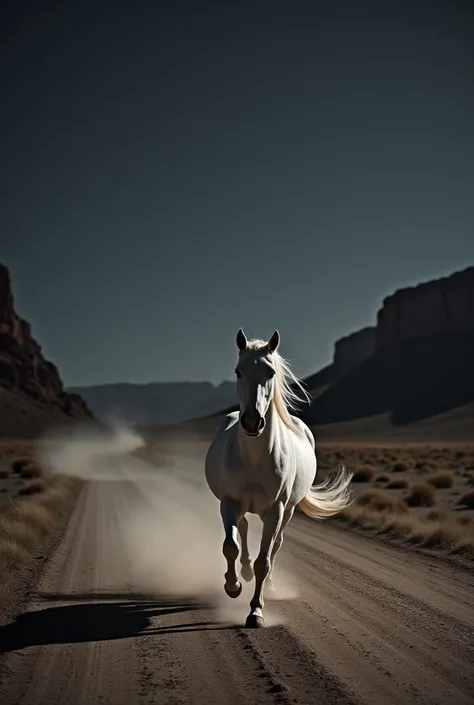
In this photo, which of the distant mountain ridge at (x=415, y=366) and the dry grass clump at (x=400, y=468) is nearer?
the dry grass clump at (x=400, y=468)

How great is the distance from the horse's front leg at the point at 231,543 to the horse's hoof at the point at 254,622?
9.9 inches

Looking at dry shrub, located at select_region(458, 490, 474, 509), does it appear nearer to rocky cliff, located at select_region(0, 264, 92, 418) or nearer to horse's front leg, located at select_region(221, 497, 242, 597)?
horse's front leg, located at select_region(221, 497, 242, 597)

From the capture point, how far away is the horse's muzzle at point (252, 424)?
21.6 ft

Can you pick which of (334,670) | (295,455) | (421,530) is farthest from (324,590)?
(421,530)

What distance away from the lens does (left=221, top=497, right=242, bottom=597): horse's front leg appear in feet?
22.9

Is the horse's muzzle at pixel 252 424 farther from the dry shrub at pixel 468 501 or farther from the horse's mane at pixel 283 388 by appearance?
the dry shrub at pixel 468 501

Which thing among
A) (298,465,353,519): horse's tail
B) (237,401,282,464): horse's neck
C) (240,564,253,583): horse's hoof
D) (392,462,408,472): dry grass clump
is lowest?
(240,564,253,583): horse's hoof

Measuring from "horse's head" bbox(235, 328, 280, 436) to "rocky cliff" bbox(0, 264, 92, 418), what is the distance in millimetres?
145004

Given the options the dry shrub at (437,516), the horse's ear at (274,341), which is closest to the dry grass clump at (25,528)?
the horse's ear at (274,341)

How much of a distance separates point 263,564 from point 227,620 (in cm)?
70

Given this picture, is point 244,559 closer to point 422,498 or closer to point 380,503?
point 380,503

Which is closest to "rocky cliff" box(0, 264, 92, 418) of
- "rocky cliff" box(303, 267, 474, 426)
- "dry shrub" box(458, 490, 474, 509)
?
"rocky cliff" box(303, 267, 474, 426)

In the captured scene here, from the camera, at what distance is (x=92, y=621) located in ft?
24.3

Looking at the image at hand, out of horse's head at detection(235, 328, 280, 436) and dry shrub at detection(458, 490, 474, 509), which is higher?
horse's head at detection(235, 328, 280, 436)
